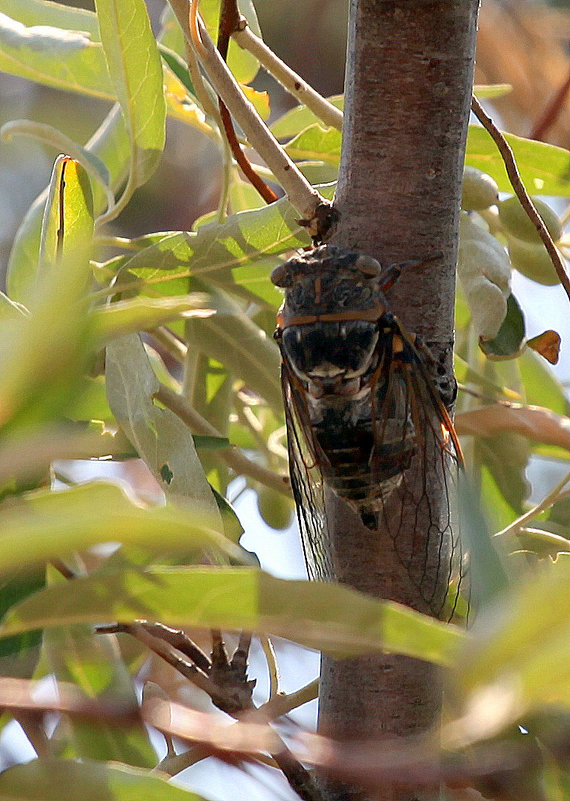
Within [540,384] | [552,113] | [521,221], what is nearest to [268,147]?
A: [521,221]

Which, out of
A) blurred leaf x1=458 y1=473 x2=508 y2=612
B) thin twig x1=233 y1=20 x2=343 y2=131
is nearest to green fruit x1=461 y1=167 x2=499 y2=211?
thin twig x1=233 y1=20 x2=343 y2=131

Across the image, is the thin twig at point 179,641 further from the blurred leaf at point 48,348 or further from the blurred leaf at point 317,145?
the blurred leaf at point 317,145

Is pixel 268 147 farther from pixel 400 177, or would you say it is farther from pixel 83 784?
pixel 83 784

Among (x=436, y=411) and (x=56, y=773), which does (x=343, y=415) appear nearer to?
(x=436, y=411)

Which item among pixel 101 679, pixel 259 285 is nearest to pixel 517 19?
pixel 259 285

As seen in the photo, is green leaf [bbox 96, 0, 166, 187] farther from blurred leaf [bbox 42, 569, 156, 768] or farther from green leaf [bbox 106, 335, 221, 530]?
blurred leaf [bbox 42, 569, 156, 768]
